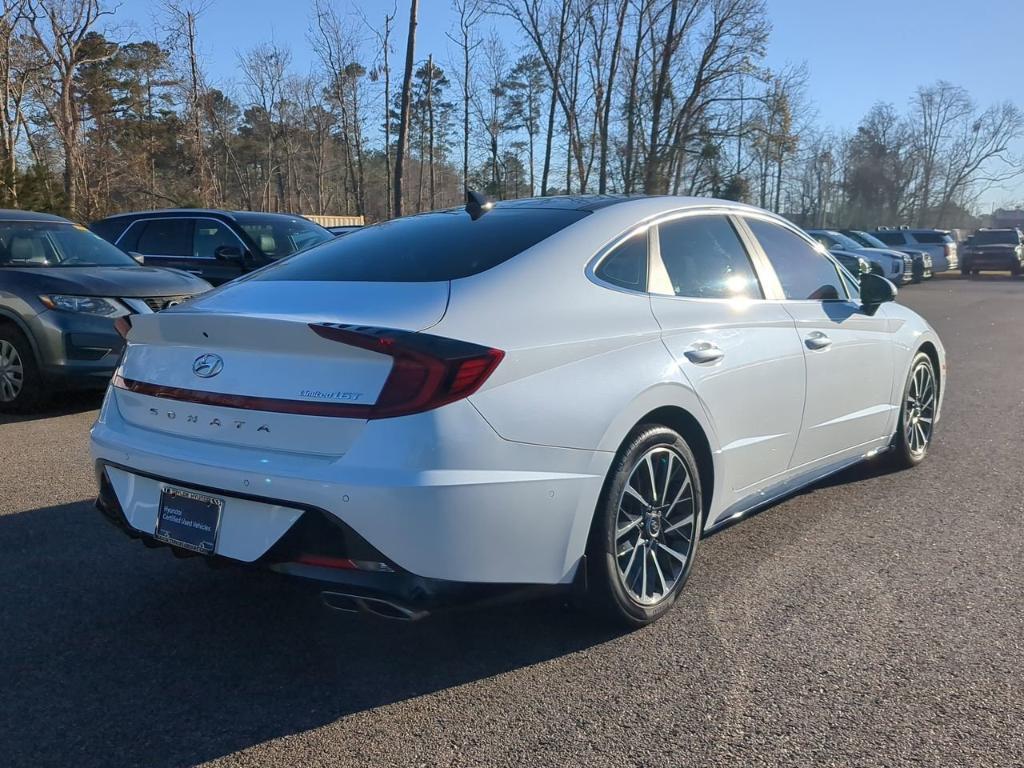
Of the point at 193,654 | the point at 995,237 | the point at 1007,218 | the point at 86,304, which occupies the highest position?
the point at 1007,218

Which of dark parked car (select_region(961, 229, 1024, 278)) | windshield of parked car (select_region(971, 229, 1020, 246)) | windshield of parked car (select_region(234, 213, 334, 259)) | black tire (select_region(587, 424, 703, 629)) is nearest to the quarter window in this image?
windshield of parked car (select_region(234, 213, 334, 259))

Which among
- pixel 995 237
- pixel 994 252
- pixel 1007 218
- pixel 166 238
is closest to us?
pixel 166 238

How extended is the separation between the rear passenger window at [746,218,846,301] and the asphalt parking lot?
3.95 feet

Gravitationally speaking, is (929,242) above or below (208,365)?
above

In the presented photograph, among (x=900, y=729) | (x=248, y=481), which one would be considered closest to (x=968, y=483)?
(x=900, y=729)

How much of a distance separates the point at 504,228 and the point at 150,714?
7.00 ft

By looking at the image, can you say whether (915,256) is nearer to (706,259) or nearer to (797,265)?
(797,265)

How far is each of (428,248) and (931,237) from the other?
3579 cm

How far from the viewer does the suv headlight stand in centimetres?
730

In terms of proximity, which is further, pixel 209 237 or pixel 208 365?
pixel 209 237

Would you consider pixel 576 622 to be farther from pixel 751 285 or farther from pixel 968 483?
pixel 968 483

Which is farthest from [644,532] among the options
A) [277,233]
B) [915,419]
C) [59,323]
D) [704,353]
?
[277,233]

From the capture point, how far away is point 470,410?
8.92 feet

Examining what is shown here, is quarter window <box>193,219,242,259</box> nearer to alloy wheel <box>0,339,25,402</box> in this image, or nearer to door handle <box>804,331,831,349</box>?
alloy wheel <box>0,339,25,402</box>
